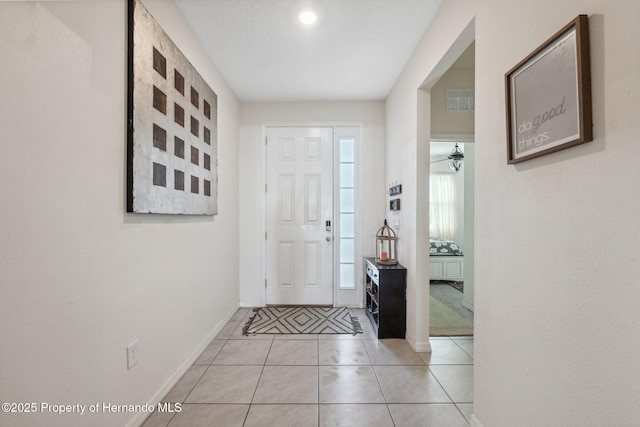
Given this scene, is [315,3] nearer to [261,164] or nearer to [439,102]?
[439,102]

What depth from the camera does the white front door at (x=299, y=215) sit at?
11.3 feet

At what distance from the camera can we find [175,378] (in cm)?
185

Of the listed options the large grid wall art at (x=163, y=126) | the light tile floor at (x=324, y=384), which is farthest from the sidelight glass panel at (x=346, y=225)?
the large grid wall art at (x=163, y=126)

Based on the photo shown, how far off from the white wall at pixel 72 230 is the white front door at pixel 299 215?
1.78 metres

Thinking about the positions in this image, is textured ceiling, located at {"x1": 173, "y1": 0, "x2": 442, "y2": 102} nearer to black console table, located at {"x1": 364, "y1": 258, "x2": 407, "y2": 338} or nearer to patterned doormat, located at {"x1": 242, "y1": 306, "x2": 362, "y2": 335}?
black console table, located at {"x1": 364, "y1": 258, "x2": 407, "y2": 338}

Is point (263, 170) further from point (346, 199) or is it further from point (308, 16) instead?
point (308, 16)

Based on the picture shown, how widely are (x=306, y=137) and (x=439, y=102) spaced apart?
158cm

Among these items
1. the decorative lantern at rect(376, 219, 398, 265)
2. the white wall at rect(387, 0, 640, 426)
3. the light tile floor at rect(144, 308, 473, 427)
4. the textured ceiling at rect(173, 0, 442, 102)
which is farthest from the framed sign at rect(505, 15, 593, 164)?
the decorative lantern at rect(376, 219, 398, 265)

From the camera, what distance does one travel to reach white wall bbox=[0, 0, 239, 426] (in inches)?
33.9

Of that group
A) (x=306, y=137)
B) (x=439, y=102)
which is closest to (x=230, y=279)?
(x=306, y=137)

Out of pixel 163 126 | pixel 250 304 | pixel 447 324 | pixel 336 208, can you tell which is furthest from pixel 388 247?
pixel 163 126

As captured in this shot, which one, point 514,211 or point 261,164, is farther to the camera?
point 261,164

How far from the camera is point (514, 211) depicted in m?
1.17

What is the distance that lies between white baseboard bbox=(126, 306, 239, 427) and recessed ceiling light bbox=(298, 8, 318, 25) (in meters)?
2.68
